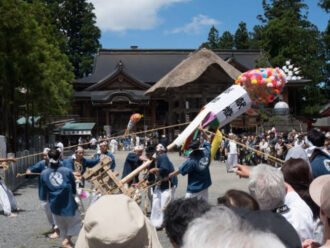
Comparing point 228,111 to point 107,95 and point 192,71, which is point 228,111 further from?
point 107,95

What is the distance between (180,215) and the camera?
6.21ft

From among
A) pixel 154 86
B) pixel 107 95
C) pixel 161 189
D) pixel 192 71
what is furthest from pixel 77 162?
pixel 107 95

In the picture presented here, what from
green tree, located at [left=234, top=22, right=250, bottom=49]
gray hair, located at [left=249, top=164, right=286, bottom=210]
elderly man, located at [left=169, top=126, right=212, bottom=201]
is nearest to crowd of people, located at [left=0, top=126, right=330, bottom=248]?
gray hair, located at [left=249, top=164, right=286, bottom=210]

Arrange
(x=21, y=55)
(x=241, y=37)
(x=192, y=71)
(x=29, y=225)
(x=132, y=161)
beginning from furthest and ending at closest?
(x=241, y=37) → (x=192, y=71) → (x=21, y=55) → (x=132, y=161) → (x=29, y=225)

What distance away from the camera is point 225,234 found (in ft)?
4.67

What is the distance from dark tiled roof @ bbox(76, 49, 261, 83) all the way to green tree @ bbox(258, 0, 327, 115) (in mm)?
7229

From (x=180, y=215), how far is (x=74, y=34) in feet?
149

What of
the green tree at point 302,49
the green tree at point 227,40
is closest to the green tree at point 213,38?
the green tree at point 227,40

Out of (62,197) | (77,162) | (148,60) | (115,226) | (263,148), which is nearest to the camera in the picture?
(115,226)

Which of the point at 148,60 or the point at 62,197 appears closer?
the point at 62,197

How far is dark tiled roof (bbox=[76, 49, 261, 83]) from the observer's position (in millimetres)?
37781

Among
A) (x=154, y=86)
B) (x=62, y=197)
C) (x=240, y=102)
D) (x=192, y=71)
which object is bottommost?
(x=62, y=197)

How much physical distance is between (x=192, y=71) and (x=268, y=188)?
842 inches

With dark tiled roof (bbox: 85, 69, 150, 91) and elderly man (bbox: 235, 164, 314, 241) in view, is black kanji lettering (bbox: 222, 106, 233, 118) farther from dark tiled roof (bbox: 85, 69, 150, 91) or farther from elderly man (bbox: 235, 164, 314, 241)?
dark tiled roof (bbox: 85, 69, 150, 91)
